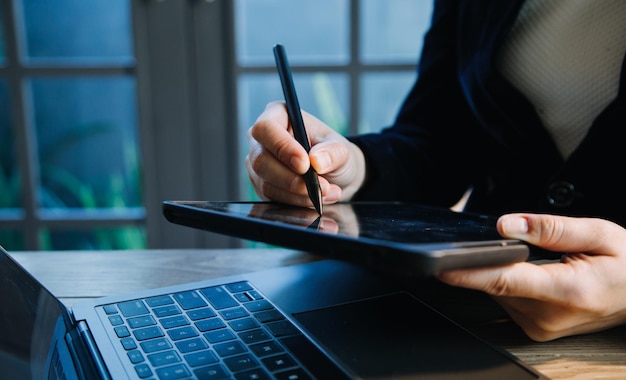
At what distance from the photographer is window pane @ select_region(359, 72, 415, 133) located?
4.13 ft

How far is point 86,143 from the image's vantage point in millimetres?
1295

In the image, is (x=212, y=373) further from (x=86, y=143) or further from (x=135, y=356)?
(x=86, y=143)

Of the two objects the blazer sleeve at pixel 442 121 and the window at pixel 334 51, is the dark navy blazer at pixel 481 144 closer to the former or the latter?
the blazer sleeve at pixel 442 121

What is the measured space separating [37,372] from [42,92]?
1147 millimetres

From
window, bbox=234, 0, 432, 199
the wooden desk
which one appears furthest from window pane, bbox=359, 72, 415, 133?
the wooden desk

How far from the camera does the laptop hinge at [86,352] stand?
0.27 m

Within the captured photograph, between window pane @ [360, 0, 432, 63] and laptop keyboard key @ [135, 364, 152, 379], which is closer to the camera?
laptop keyboard key @ [135, 364, 152, 379]

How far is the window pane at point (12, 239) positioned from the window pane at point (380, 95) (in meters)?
0.90

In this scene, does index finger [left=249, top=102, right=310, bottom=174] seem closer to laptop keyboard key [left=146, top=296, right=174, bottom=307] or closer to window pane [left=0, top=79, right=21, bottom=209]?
laptop keyboard key [left=146, top=296, right=174, bottom=307]

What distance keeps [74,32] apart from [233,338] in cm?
117

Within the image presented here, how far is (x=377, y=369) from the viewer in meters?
0.26

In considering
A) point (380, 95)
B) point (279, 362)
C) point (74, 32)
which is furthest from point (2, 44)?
point (279, 362)

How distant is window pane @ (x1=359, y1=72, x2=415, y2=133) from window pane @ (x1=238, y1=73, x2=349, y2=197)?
5 centimetres

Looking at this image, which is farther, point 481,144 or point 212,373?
point 481,144
